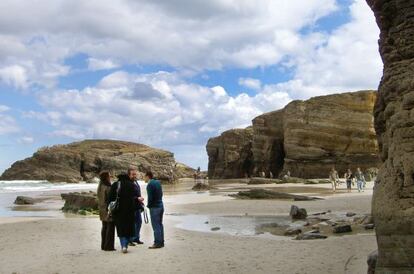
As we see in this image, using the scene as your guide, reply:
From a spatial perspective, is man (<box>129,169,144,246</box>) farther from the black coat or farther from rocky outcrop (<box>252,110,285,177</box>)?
rocky outcrop (<box>252,110,285,177</box>)

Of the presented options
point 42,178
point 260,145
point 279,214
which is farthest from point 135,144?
point 279,214

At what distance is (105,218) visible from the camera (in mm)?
11812

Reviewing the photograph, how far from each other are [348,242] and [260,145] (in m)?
68.5

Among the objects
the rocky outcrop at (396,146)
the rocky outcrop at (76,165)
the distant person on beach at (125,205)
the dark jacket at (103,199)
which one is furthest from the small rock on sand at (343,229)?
the rocky outcrop at (76,165)

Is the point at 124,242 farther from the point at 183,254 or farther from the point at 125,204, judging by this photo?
the point at 183,254

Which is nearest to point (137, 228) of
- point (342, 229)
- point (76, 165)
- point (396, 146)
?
point (342, 229)

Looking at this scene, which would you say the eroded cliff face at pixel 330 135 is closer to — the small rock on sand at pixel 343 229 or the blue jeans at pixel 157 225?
the small rock on sand at pixel 343 229

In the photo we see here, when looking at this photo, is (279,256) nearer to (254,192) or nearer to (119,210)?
(119,210)

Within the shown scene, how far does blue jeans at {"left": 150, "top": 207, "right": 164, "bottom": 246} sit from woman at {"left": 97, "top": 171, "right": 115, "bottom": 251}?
0.98m

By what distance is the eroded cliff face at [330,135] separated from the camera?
62.3 metres

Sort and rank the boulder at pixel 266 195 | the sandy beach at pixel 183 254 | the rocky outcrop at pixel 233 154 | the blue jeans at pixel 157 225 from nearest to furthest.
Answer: the sandy beach at pixel 183 254
the blue jeans at pixel 157 225
the boulder at pixel 266 195
the rocky outcrop at pixel 233 154

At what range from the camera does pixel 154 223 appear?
12.1 meters

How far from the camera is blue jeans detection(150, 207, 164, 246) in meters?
11.9

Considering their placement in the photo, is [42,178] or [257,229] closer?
[257,229]
